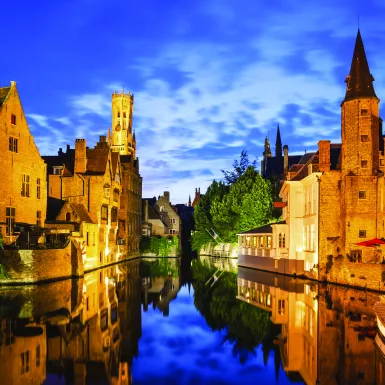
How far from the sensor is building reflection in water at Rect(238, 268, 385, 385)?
49.3 feet

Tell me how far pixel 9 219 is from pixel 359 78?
2859 cm

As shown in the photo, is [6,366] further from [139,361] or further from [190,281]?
[190,281]

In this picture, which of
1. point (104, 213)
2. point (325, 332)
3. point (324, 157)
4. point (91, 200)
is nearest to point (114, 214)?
point (104, 213)

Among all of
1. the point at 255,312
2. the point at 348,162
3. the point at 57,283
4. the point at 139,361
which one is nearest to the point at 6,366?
the point at 139,361

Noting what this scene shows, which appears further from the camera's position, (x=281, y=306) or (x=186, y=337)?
(x=281, y=306)

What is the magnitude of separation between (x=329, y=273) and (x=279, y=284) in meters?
3.75

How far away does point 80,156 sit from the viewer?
2180 inches

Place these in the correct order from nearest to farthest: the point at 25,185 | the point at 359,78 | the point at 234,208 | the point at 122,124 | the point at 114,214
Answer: the point at 359,78
the point at 25,185
the point at 114,214
the point at 234,208
the point at 122,124

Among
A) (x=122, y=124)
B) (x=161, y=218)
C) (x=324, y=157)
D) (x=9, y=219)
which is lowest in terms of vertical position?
(x=9, y=219)

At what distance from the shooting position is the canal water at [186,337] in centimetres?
1475

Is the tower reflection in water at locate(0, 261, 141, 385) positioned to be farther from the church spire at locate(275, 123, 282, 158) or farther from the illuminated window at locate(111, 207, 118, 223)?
the church spire at locate(275, 123, 282, 158)

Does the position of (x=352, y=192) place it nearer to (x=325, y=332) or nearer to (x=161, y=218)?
(x=325, y=332)

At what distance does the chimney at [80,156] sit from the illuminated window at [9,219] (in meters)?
15.3

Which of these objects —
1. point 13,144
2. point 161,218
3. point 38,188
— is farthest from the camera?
point 161,218
